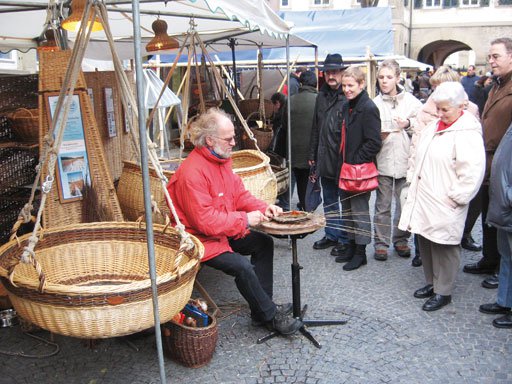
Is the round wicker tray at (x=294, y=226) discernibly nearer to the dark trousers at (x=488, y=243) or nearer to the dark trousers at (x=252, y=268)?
the dark trousers at (x=252, y=268)

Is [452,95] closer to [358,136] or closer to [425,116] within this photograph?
[425,116]

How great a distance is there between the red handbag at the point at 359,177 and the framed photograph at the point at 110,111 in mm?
2395

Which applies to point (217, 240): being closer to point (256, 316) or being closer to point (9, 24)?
point (256, 316)

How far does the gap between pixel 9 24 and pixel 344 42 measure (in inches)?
320

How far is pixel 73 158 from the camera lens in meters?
4.28

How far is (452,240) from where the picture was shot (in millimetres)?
4117

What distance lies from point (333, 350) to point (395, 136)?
230 centimetres

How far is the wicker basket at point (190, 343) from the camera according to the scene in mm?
3430

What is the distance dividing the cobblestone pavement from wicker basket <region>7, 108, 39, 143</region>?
5.68 feet

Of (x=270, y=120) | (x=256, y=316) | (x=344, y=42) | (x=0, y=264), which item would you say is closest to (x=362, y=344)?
(x=256, y=316)

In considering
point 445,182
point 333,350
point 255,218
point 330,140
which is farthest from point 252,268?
point 330,140

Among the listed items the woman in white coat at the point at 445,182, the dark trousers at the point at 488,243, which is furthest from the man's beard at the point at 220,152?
the dark trousers at the point at 488,243

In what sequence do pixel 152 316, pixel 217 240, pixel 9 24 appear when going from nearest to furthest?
pixel 152 316 < pixel 217 240 < pixel 9 24

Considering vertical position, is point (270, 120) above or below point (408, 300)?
above
